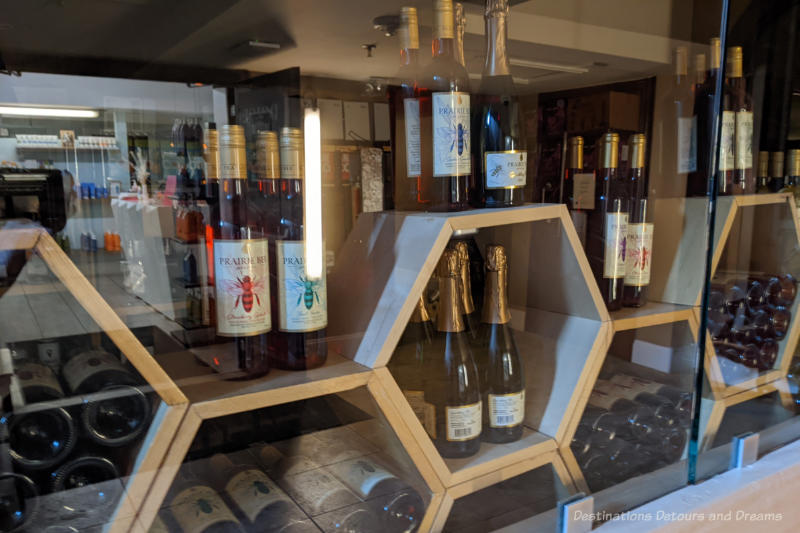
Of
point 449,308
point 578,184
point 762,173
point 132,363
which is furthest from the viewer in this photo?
point 762,173

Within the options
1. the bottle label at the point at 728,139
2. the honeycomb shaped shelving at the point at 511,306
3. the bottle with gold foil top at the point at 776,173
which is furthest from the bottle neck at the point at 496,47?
the bottle with gold foil top at the point at 776,173

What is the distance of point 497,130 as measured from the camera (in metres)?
0.92

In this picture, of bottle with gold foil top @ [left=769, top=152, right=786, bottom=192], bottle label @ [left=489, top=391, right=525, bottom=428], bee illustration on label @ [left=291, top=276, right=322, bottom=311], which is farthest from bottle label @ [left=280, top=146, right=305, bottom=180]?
bottle with gold foil top @ [left=769, top=152, right=786, bottom=192]

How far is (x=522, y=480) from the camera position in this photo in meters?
0.84

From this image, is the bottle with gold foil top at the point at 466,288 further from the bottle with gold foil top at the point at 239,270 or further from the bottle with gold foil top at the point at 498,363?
the bottle with gold foil top at the point at 239,270

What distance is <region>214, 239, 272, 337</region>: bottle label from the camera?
64 centimetres

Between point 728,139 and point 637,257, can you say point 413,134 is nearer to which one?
point 637,257

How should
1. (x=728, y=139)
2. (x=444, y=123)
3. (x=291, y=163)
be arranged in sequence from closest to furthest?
1. (x=291, y=163)
2. (x=444, y=123)
3. (x=728, y=139)

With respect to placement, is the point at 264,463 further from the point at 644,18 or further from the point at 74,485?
the point at 644,18

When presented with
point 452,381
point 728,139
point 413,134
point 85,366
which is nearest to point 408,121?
point 413,134

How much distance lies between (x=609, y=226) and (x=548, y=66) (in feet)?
1.06

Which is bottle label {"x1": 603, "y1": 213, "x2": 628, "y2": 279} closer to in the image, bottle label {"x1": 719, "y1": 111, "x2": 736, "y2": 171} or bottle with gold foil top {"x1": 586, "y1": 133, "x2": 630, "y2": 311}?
bottle with gold foil top {"x1": 586, "y1": 133, "x2": 630, "y2": 311}

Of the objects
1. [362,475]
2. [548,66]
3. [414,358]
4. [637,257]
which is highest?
[548,66]

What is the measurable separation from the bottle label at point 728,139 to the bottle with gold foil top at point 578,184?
320 millimetres
